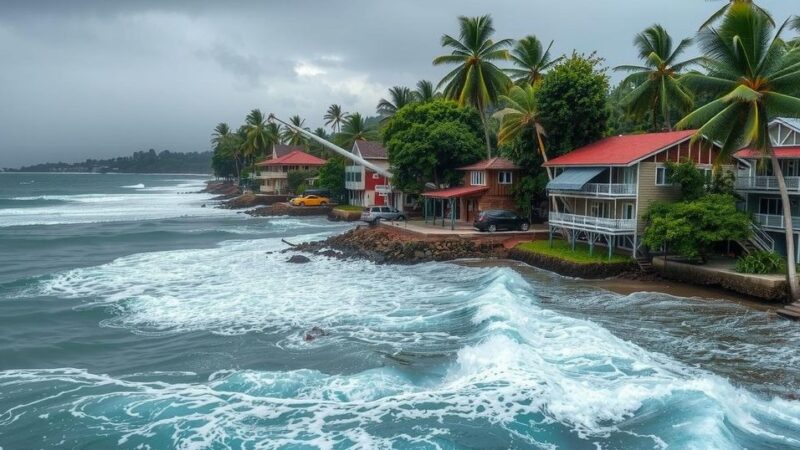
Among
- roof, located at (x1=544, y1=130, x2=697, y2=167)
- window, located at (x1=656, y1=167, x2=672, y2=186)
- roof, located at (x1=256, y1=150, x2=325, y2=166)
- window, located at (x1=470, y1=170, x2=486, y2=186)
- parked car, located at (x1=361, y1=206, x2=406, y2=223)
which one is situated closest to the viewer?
roof, located at (x1=544, y1=130, x2=697, y2=167)

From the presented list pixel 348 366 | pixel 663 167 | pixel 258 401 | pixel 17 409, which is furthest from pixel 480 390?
pixel 663 167

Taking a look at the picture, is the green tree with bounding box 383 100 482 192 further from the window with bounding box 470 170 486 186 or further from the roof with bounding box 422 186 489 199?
the roof with bounding box 422 186 489 199

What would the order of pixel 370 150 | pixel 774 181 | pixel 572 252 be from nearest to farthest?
pixel 774 181, pixel 572 252, pixel 370 150

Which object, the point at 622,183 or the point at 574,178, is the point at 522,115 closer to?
the point at 574,178

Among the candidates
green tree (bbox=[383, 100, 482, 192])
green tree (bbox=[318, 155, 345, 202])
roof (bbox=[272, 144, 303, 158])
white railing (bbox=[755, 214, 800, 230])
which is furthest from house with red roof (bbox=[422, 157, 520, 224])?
roof (bbox=[272, 144, 303, 158])

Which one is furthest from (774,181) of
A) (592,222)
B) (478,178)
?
(478,178)

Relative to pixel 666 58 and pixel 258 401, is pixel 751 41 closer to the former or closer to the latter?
pixel 666 58

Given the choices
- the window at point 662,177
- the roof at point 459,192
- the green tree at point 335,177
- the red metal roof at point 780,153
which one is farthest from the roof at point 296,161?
the red metal roof at point 780,153

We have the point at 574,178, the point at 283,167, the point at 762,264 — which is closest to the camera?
the point at 762,264
